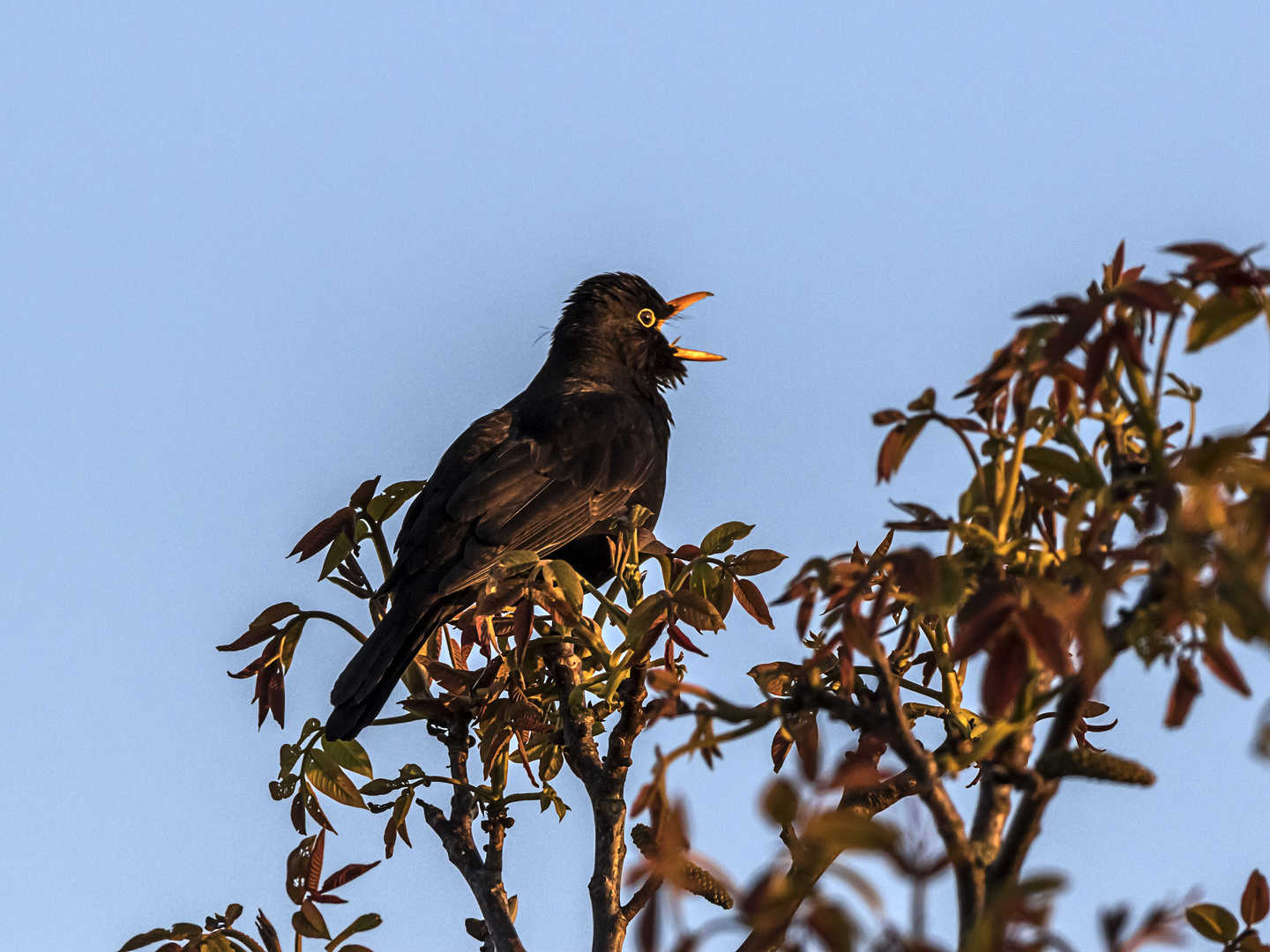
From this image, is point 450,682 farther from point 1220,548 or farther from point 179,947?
point 1220,548

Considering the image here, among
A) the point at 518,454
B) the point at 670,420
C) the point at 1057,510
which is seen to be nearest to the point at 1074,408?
the point at 1057,510

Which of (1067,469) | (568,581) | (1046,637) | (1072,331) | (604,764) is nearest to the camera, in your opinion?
(1046,637)

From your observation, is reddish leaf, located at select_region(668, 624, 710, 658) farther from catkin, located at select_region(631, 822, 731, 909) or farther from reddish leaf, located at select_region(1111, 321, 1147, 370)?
reddish leaf, located at select_region(1111, 321, 1147, 370)

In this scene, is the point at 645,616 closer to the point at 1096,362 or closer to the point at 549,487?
the point at 1096,362

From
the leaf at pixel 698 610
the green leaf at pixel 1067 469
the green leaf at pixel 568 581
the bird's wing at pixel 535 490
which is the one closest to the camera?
the green leaf at pixel 1067 469

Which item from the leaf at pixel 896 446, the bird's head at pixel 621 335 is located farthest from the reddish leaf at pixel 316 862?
the bird's head at pixel 621 335

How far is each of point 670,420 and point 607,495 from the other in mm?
1181

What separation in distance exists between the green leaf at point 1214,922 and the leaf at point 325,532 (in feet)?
6.51

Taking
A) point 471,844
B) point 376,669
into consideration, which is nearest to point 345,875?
point 471,844

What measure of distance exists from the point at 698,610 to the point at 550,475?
8.31ft

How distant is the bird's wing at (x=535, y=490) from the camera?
4402mm

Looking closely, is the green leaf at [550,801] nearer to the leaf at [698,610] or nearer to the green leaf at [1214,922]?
the leaf at [698,610]

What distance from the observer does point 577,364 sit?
617 cm

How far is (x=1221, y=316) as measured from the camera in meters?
1.29
